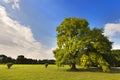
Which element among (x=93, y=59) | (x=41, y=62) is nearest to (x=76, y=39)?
(x=93, y=59)

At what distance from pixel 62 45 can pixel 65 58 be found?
450cm

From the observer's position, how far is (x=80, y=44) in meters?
63.8

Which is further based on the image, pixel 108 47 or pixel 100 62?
pixel 108 47

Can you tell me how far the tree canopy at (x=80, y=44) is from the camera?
205 feet

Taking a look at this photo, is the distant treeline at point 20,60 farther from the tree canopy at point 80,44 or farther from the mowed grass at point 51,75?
the mowed grass at point 51,75

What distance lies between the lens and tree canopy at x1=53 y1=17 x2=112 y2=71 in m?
62.5

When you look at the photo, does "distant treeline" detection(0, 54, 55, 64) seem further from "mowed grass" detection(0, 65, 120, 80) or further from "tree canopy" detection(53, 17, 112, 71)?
"mowed grass" detection(0, 65, 120, 80)

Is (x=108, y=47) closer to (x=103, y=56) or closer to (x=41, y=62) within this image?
(x=103, y=56)

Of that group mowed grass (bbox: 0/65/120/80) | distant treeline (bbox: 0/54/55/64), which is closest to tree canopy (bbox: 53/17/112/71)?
mowed grass (bbox: 0/65/120/80)

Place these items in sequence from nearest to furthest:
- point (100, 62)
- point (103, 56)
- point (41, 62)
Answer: point (100, 62) < point (103, 56) < point (41, 62)

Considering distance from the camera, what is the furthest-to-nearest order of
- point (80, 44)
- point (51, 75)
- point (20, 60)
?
point (20, 60) < point (80, 44) < point (51, 75)

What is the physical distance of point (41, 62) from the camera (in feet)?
334

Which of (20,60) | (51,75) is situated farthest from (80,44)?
(20,60)

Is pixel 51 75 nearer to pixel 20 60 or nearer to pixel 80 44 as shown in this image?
pixel 80 44
